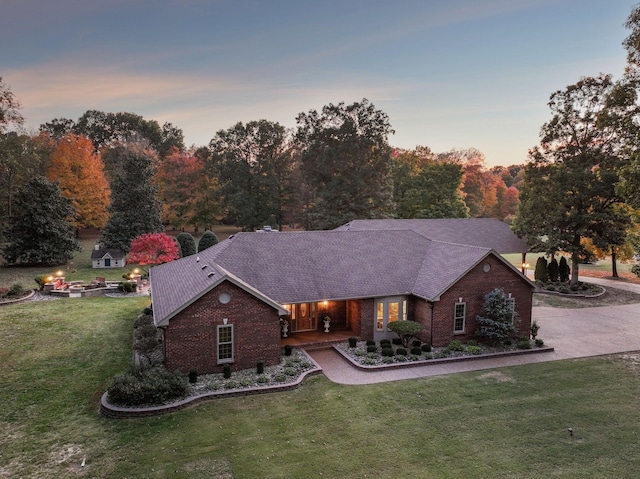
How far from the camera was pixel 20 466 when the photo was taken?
34.7 ft

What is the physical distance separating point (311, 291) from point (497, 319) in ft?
30.2

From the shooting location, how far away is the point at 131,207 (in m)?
45.5

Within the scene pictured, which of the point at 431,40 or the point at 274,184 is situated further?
the point at 274,184

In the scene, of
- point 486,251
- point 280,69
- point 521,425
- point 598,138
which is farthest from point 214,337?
point 598,138

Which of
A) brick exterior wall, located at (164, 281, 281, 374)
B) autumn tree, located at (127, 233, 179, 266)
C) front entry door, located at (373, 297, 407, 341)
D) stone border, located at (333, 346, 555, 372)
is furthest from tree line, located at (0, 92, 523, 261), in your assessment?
stone border, located at (333, 346, 555, 372)

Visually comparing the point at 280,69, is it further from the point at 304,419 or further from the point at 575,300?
the point at 575,300

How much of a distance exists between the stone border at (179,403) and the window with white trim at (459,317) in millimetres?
8528

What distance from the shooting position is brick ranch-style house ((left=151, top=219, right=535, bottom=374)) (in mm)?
16047

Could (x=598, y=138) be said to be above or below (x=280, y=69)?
below

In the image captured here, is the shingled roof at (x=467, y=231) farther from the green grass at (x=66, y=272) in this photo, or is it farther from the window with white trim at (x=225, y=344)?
the window with white trim at (x=225, y=344)

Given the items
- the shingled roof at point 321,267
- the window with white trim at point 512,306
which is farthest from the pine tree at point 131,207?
the window with white trim at point 512,306

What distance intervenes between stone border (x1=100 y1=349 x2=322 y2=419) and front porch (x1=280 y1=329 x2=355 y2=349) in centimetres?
353

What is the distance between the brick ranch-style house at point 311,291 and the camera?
1605 cm

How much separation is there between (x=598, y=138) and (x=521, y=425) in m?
29.3
